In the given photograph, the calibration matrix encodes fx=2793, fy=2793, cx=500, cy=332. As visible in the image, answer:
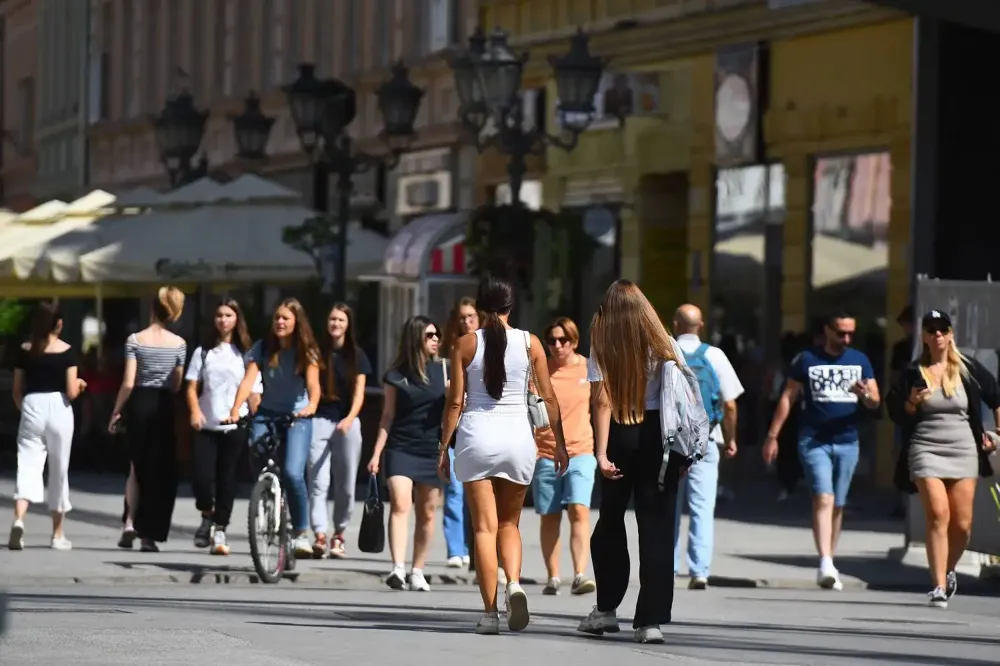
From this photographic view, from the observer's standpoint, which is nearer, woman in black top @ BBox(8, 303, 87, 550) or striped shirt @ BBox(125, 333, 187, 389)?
striped shirt @ BBox(125, 333, 187, 389)

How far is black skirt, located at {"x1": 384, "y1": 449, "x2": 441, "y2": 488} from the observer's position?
53.2 ft

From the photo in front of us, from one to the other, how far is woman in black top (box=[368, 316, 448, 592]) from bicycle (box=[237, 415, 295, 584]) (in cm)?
59

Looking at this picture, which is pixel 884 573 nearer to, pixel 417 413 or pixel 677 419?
pixel 417 413

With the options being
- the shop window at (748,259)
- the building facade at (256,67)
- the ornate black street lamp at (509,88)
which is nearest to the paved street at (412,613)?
the ornate black street lamp at (509,88)

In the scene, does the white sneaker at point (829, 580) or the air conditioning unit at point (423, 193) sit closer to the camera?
the white sneaker at point (829, 580)

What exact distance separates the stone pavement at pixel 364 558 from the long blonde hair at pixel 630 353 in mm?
4228

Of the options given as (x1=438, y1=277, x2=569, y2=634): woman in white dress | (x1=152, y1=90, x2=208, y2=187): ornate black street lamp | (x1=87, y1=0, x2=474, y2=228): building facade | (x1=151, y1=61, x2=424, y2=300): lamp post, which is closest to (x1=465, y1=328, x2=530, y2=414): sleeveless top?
(x1=438, y1=277, x2=569, y2=634): woman in white dress

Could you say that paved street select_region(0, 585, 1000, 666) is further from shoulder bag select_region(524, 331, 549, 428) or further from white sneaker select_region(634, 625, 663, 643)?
shoulder bag select_region(524, 331, 549, 428)

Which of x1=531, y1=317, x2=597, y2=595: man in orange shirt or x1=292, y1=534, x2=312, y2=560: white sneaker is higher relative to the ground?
x1=531, y1=317, x2=597, y2=595: man in orange shirt

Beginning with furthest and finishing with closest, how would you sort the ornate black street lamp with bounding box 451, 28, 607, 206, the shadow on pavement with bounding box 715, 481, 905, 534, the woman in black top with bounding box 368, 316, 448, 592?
the ornate black street lamp with bounding box 451, 28, 607, 206
the shadow on pavement with bounding box 715, 481, 905, 534
the woman in black top with bounding box 368, 316, 448, 592

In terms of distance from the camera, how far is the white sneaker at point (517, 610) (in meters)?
12.5

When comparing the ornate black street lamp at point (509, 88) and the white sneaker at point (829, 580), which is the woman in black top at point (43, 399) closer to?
the white sneaker at point (829, 580)

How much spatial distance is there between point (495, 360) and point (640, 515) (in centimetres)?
102

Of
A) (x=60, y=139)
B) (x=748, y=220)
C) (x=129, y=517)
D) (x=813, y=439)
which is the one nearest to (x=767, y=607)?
(x=813, y=439)
